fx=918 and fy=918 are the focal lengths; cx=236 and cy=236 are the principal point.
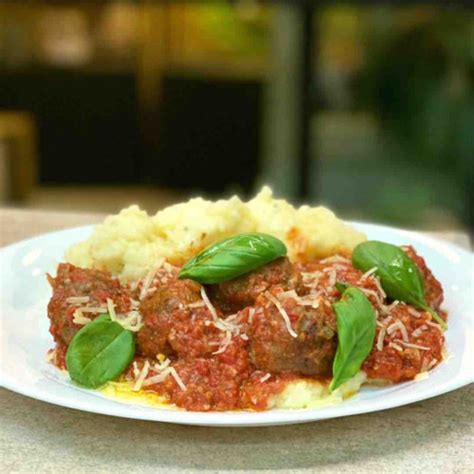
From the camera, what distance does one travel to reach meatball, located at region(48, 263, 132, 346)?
76.6 inches

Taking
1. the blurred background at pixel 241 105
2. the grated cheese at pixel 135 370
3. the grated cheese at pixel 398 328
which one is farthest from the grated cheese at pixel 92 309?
the blurred background at pixel 241 105

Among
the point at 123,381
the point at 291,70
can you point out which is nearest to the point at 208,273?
the point at 123,381

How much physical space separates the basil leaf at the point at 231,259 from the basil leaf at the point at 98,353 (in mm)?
187

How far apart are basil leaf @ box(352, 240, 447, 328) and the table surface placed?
0.93 ft

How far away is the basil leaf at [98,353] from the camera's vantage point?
1818 millimetres

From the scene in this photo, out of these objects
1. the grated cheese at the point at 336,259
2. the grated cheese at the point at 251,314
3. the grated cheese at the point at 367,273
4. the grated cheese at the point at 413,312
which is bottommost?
the grated cheese at the point at 413,312

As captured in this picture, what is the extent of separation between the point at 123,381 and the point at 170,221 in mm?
571

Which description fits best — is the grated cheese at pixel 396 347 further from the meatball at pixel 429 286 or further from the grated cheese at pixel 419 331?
the meatball at pixel 429 286

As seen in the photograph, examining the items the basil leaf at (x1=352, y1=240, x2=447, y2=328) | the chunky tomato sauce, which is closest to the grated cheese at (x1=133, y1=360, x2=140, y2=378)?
the chunky tomato sauce

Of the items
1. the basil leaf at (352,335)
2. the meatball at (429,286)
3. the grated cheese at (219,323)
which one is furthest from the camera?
the meatball at (429,286)

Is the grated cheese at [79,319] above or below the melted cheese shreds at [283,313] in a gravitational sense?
below

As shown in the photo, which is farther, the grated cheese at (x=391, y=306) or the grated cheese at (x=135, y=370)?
the grated cheese at (x=391, y=306)

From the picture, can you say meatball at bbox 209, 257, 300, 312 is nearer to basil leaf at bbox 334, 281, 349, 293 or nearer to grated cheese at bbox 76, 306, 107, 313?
basil leaf at bbox 334, 281, 349, 293

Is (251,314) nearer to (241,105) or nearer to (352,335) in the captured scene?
(352,335)
